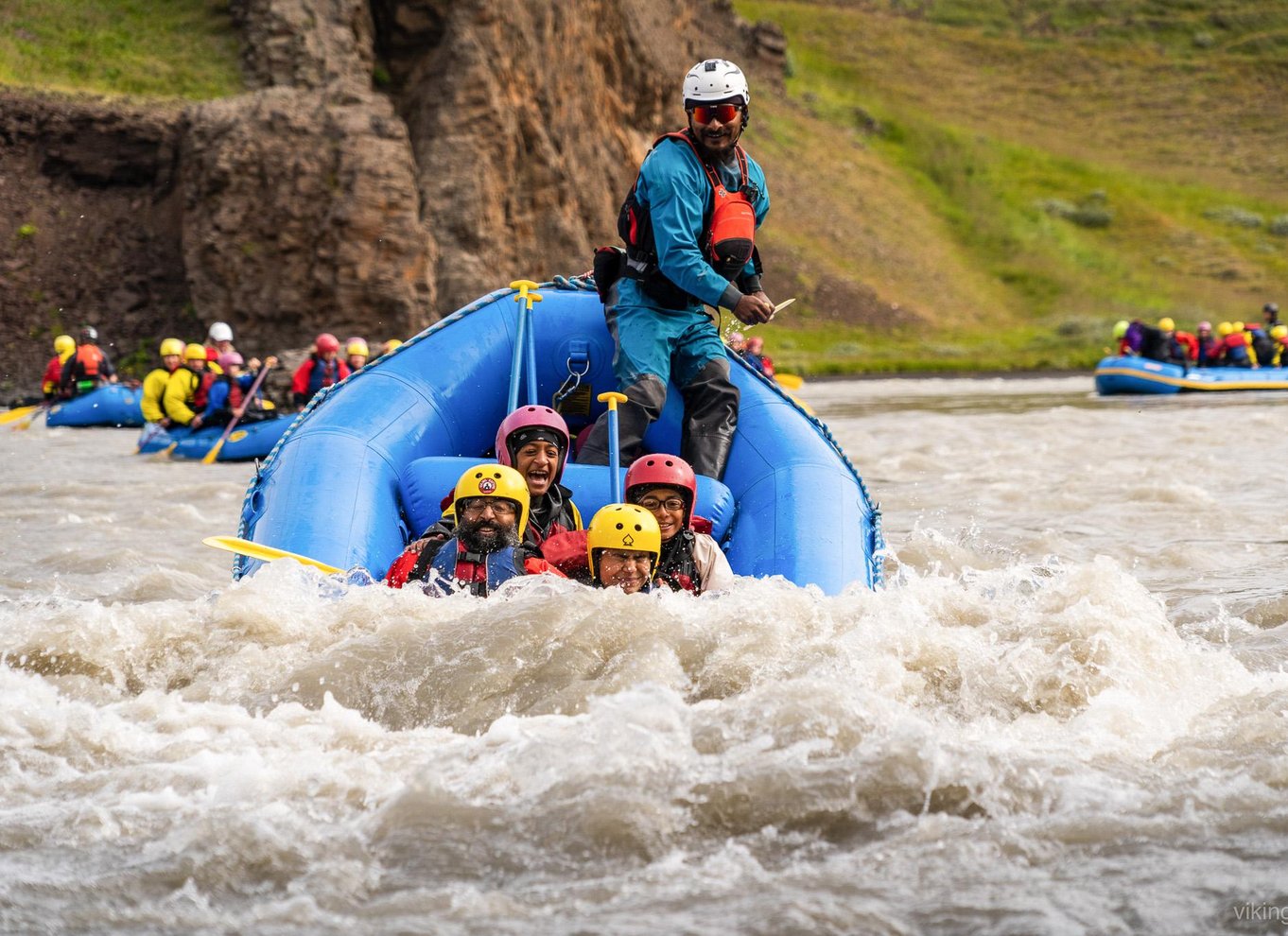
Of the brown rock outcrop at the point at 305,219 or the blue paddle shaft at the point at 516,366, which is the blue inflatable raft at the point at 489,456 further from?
the brown rock outcrop at the point at 305,219

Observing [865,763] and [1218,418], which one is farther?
[1218,418]

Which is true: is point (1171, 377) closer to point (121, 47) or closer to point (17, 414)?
point (17, 414)

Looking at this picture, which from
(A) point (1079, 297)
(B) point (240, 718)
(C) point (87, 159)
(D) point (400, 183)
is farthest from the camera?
(A) point (1079, 297)

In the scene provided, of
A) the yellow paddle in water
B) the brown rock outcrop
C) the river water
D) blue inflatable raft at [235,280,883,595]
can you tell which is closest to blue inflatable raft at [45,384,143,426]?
the yellow paddle in water

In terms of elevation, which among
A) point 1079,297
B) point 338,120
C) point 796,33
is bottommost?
point 1079,297

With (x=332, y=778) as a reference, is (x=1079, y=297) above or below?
below

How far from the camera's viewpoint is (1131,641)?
452 cm

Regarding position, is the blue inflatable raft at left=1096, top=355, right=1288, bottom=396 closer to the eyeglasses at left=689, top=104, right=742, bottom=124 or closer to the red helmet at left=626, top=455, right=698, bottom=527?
the eyeglasses at left=689, top=104, right=742, bottom=124

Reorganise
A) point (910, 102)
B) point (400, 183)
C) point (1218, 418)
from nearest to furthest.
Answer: point (1218, 418) < point (400, 183) < point (910, 102)

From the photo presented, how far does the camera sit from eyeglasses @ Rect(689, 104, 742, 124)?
5.64 m

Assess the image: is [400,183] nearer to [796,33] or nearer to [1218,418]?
[1218,418]

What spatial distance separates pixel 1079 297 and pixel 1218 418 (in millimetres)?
27156

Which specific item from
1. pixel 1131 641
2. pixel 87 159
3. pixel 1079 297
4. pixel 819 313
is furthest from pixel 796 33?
pixel 1131 641

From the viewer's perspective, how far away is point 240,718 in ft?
12.8
